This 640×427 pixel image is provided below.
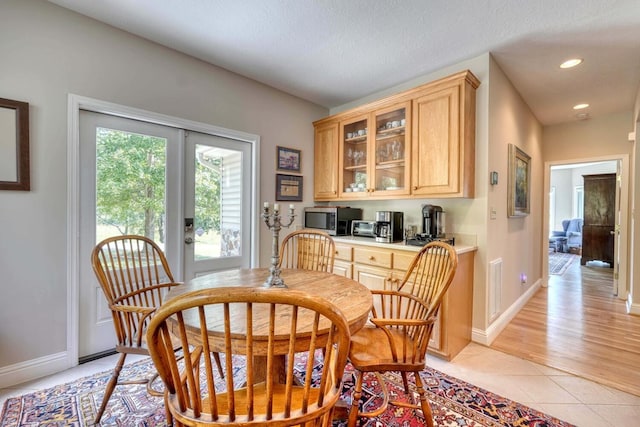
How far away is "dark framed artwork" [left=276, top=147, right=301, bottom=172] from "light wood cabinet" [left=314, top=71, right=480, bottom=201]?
0.31m

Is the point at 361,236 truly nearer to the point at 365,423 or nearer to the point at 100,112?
the point at 365,423

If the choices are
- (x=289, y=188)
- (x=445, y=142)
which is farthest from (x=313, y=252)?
(x=445, y=142)

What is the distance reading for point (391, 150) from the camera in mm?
3131

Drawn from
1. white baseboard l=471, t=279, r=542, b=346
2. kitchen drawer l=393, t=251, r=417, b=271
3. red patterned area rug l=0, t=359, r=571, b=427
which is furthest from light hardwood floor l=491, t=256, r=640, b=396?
kitchen drawer l=393, t=251, r=417, b=271

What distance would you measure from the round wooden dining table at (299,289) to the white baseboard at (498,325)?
1.61 metres

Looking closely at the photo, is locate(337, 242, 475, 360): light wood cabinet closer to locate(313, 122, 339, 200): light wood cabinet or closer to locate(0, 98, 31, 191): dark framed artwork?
locate(313, 122, 339, 200): light wood cabinet

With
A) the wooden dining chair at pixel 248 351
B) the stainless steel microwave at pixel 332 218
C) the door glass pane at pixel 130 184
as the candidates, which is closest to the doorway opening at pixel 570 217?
the stainless steel microwave at pixel 332 218

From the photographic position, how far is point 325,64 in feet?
9.34

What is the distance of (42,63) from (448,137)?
124 inches

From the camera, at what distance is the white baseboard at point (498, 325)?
2.60 meters

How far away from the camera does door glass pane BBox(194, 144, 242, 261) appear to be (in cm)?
287

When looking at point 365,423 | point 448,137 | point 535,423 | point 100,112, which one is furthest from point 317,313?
point 100,112

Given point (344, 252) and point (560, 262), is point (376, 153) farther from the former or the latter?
point (560, 262)

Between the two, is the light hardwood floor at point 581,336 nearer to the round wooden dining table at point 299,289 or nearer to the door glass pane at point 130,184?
the round wooden dining table at point 299,289
